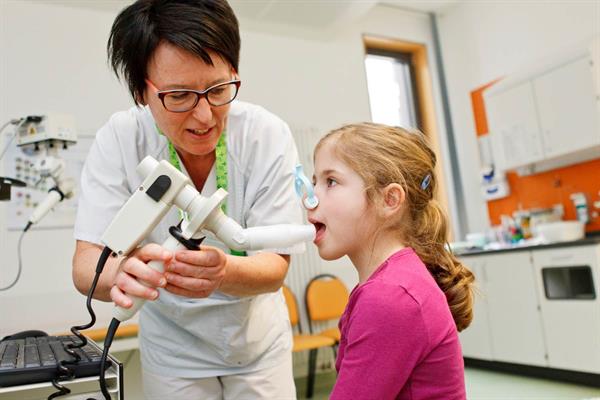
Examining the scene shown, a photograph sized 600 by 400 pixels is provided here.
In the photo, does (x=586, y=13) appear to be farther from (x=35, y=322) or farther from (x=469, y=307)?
(x=35, y=322)

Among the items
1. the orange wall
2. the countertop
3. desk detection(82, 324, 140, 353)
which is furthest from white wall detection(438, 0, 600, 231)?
desk detection(82, 324, 140, 353)

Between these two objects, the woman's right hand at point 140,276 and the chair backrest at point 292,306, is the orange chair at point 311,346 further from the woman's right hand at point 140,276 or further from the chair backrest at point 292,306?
the woman's right hand at point 140,276

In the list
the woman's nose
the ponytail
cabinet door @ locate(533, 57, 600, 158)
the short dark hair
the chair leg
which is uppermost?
cabinet door @ locate(533, 57, 600, 158)

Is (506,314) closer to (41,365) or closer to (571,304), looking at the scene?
(571,304)

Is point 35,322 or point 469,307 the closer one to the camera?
point 469,307

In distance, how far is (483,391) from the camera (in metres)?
2.89

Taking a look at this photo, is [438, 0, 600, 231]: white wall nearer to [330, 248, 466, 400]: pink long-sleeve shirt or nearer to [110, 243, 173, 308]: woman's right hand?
[330, 248, 466, 400]: pink long-sleeve shirt

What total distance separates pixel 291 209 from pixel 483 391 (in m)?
2.31

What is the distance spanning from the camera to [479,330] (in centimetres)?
352

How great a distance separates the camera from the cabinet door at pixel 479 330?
11.3 ft

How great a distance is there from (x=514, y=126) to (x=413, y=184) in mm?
3119

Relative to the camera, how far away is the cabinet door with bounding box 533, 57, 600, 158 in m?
3.18

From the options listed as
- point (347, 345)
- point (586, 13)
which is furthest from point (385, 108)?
point (347, 345)

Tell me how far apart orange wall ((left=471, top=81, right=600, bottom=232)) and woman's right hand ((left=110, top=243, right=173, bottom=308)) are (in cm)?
324
